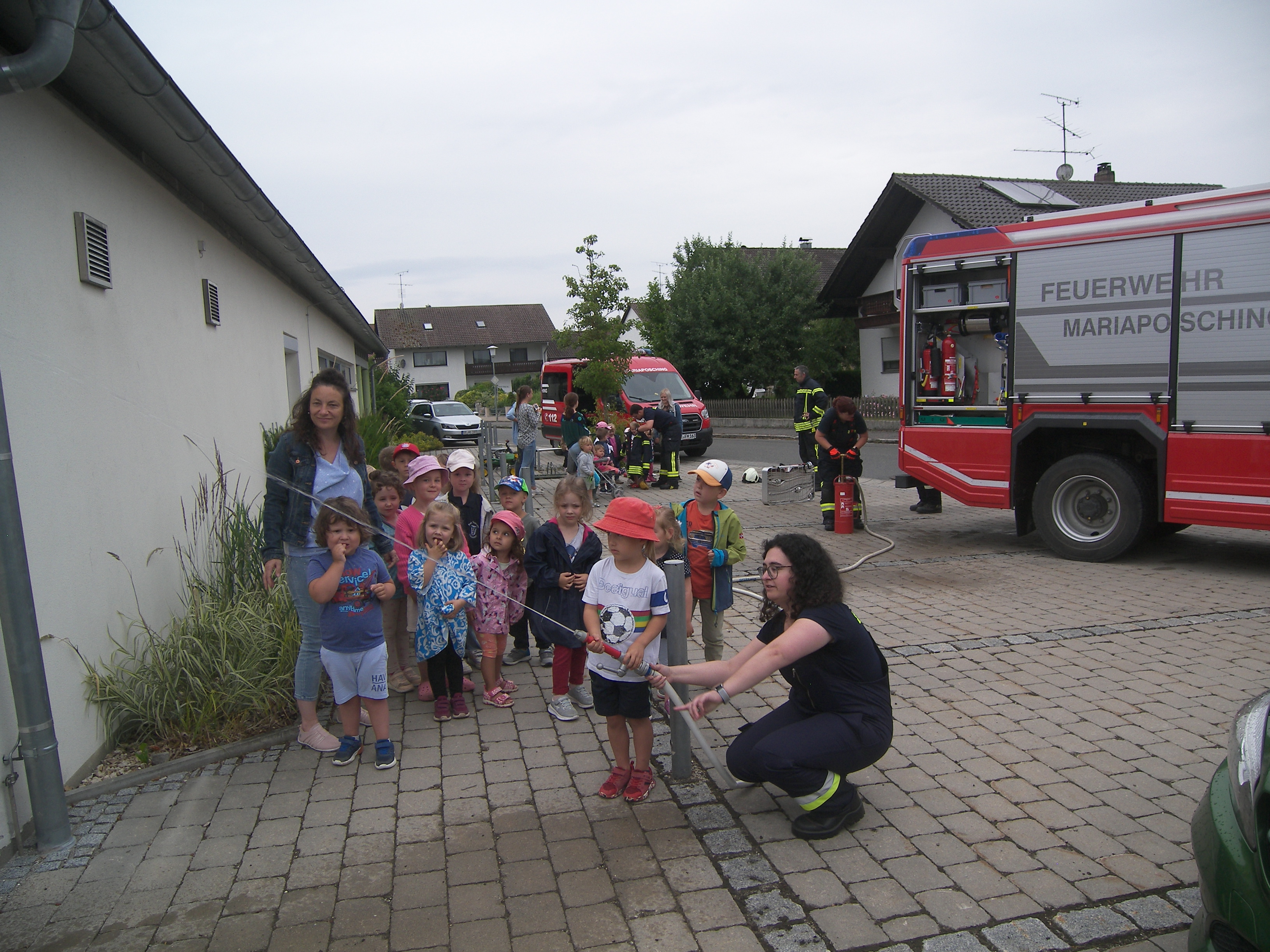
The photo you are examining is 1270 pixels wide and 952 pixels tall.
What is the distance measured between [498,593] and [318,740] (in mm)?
1187

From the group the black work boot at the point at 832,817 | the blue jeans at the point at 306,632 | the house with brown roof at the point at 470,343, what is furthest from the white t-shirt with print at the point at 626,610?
the house with brown roof at the point at 470,343

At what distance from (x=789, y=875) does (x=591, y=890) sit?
2.39 feet

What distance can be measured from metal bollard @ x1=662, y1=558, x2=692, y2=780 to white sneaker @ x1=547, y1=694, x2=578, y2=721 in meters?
0.82

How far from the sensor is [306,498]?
434cm

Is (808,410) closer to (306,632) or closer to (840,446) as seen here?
(840,446)

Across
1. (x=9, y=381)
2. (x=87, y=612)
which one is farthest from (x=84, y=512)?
(x=9, y=381)

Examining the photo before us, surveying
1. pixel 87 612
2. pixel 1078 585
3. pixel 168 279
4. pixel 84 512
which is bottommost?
pixel 1078 585

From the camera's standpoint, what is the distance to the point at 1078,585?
24.2ft

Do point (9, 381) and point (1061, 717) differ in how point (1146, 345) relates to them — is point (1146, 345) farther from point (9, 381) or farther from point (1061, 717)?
point (9, 381)

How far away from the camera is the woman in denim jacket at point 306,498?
4.28 metres

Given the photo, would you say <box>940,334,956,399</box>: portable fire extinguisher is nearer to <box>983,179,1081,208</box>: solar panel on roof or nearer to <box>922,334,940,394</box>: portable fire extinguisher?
<box>922,334,940,394</box>: portable fire extinguisher

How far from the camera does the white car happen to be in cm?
3072

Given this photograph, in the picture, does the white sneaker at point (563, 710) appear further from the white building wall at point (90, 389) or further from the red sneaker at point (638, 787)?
the white building wall at point (90, 389)

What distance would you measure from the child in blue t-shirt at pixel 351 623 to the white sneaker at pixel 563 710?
35.9 inches
